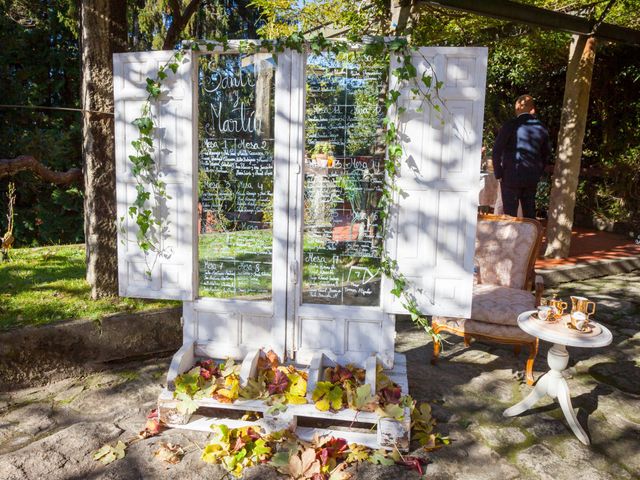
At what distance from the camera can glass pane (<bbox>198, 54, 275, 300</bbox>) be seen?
3.31 meters

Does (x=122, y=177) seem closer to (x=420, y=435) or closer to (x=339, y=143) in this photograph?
(x=339, y=143)

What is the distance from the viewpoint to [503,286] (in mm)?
4664

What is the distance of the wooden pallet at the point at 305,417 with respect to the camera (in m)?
2.99

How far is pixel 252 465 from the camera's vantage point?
Answer: 9.46 ft

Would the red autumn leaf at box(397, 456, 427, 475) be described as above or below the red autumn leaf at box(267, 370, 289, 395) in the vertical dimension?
below

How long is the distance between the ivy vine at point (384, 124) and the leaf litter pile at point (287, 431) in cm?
58

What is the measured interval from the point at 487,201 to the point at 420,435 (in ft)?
22.0

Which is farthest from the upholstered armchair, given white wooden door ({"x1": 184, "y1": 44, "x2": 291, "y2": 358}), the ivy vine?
white wooden door ({"x1": 184, "y1": 44, "x2": 291, "y2": 358})

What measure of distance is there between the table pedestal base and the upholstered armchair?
554 millimetres

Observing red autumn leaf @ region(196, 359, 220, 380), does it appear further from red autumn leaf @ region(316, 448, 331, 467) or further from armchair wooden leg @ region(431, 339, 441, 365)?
armchair wooden leg @ region(431, 339, 441, 365)

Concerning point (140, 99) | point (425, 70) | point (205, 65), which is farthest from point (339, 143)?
point (140, 99)

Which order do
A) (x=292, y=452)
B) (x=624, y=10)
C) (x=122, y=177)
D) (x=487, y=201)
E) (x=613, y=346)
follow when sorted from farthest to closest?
(x=487, y=201)
(x=624, y=10)
(x=613, y=346)
(x=122, y=177)
(x=292, y=452)

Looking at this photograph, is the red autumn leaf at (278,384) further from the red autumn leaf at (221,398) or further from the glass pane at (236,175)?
the glass pane at (236,175)

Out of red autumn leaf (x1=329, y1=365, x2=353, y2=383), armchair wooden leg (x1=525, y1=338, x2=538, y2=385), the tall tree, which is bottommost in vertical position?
armchair wooden leg (x1=525, y1=338, x2=538, y2=385)
